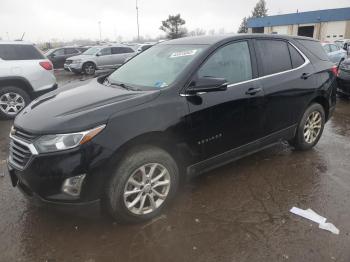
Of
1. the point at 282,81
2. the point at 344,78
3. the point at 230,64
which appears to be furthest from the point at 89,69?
the point at 230,64

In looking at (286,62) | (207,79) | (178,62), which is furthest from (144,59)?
(286,62)

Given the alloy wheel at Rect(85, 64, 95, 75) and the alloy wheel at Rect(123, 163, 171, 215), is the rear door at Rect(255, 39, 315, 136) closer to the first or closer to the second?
the alloy wheel at Rect(123, 163, 171, 215)

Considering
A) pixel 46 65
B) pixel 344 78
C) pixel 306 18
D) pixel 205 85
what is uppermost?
pixel 306 18

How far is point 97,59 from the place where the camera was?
17.9m

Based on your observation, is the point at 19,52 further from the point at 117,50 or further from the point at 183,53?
the point at 117,50

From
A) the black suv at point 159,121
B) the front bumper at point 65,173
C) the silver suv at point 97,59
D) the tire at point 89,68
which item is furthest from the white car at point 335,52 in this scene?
the front bumper at point 65,173

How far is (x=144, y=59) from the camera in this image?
4133mm

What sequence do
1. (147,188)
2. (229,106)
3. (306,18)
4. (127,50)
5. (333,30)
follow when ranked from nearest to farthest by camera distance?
(147,188) < (229,106) < (127,50) < (333,30) < (306,18)

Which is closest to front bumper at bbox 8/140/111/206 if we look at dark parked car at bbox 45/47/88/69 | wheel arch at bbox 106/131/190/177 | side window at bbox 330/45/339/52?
wheel arch at bbox 106/131/190/177

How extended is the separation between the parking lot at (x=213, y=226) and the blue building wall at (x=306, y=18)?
4848 centimetres

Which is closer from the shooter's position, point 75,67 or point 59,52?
point 75,67

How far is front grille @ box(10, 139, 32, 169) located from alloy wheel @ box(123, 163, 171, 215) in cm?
88

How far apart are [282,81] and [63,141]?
111 inches

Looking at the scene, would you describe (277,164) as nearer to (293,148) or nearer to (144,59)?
(293,148)
